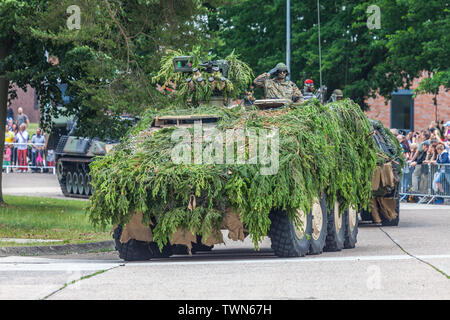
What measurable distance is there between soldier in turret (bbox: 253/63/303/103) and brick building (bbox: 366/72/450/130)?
4026cm

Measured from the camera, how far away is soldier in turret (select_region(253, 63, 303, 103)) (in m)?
16.7

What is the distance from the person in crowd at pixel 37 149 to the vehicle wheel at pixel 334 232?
26.6 metres

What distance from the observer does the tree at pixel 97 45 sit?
74.5 ft

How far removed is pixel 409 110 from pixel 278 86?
4275 centimetres

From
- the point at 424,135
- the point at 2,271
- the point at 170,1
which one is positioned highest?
the point at 170,1

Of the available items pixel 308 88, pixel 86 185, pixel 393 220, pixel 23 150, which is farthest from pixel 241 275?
pixel 23 150

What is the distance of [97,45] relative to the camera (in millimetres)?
24047

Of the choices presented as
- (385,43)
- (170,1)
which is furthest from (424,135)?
(170,1)

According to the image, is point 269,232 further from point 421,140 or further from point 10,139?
point 10,139

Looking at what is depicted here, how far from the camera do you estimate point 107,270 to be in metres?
12.9

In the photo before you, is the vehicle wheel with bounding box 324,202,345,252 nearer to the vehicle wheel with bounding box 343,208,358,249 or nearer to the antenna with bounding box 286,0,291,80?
the vehicle wheel with bounding box 343,208,358,249
